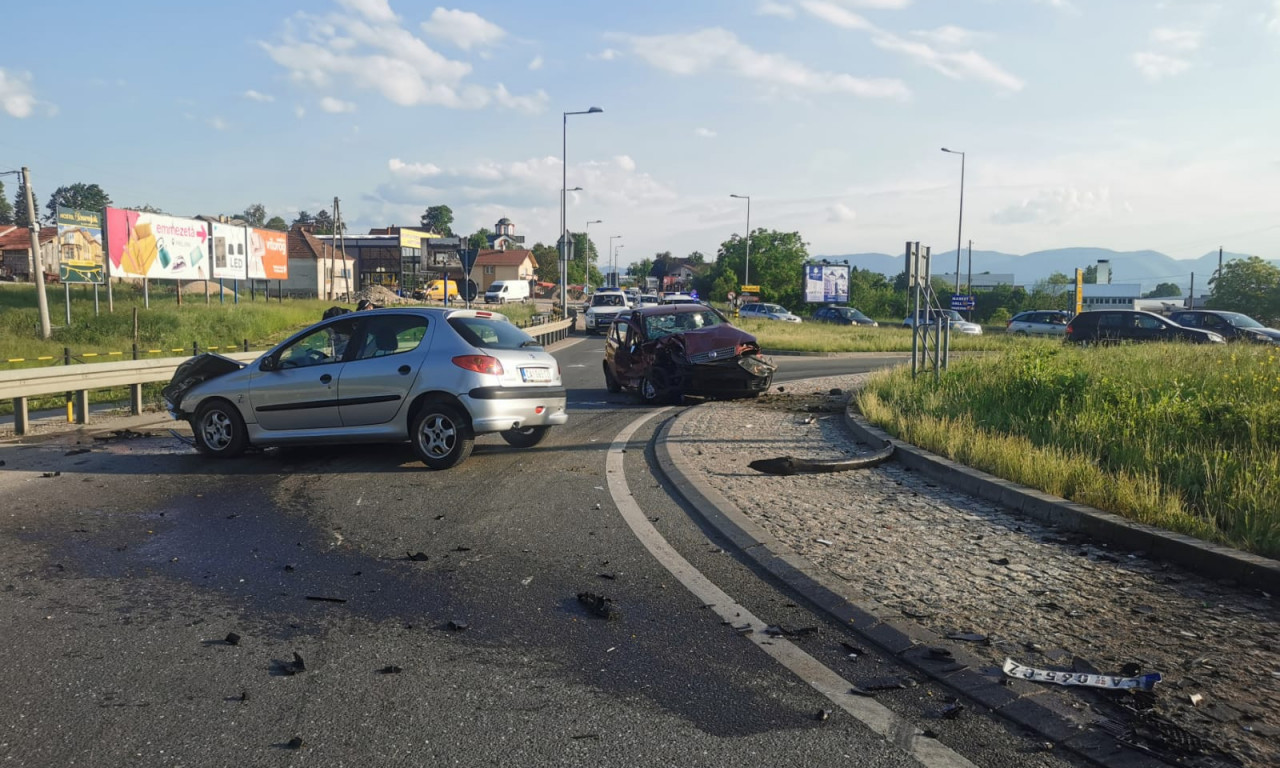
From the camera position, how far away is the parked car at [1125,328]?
26.1m

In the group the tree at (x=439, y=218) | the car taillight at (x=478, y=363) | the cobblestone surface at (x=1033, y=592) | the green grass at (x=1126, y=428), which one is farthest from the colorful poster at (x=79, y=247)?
the tree at (x=439, y=218)

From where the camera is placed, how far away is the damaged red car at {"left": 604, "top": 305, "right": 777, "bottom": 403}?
1522 centimetres

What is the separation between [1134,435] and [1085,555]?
11.3 feet

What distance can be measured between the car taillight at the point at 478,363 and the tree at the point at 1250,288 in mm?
60766

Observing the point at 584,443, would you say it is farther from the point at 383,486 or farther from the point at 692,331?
the point at 692,331

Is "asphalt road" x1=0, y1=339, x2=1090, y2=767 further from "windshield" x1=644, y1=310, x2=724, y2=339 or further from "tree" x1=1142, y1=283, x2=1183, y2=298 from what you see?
"tree" x1=1142, y1=283, x2=1183, y2=298

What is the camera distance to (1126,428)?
9195 millimetres

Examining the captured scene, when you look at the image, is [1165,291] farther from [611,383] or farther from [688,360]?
[688,360]

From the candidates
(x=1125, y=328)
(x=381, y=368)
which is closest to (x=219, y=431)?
(x=381, y=368)

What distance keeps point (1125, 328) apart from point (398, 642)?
28.0m

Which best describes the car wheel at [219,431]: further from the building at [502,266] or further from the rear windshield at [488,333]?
the building at [502,266]

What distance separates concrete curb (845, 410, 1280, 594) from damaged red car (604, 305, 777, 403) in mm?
5954

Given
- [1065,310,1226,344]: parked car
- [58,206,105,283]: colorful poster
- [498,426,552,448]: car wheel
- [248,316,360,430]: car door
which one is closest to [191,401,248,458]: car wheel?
[248,316,360,430]: car door

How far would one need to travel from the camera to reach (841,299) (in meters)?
72.9
